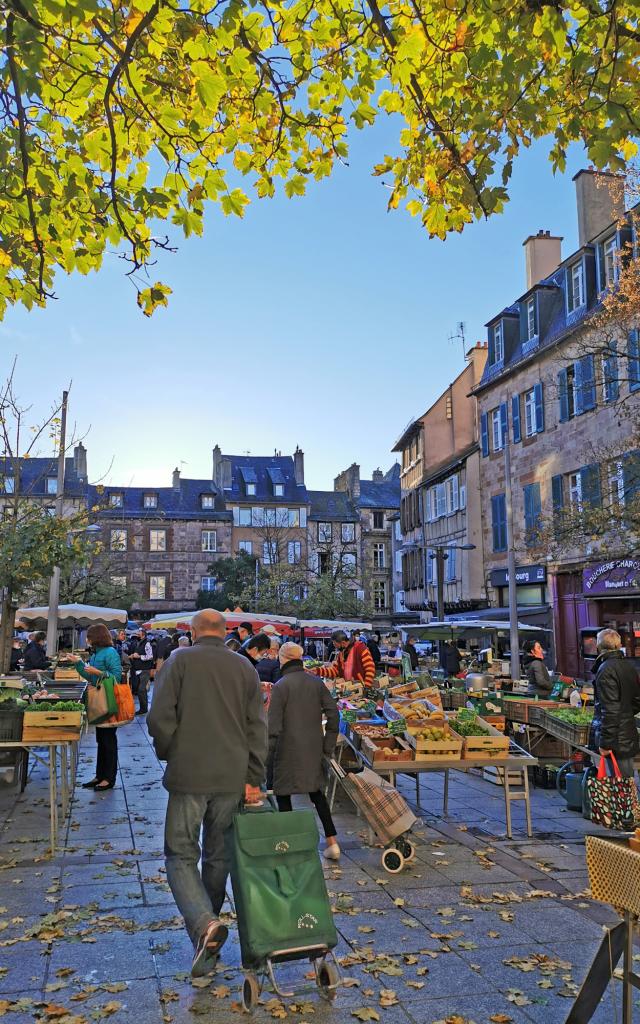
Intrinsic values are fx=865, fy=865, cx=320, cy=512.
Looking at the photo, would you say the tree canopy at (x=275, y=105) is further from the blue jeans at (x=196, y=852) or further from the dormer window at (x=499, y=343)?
the dormer window at (x=499, y=343)

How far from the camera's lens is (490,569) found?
30.7 meters

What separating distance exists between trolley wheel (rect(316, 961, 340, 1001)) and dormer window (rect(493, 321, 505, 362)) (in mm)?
27919

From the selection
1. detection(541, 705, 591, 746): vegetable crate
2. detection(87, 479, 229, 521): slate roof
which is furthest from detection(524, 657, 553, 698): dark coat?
detection(87, 479, 229, 521): slate roof

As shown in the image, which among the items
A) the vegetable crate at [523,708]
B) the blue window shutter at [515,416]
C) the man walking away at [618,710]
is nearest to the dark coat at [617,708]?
the man walking away at [618,710]

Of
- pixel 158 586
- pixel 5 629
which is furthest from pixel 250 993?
pixel 158 586

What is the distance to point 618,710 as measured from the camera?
25.6ft

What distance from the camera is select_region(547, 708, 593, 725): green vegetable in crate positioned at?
9148mm

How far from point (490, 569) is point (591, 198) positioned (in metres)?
12.6

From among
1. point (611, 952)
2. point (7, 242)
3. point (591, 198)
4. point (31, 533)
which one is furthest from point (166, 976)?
point (591, 198)

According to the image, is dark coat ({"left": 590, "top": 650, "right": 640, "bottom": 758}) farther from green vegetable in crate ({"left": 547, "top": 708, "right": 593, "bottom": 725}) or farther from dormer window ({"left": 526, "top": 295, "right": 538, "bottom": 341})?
dormer window ({"left": 526, "top": 295, "right": 538, "bottom": 341})

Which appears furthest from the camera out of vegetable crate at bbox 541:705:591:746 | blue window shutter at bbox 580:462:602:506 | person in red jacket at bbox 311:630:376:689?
blue window shutter at bbox 580:462:602:506

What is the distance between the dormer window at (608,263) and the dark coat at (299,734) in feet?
63.0

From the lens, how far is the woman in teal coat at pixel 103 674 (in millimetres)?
9240

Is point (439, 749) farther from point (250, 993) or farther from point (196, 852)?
point (250, 993)
